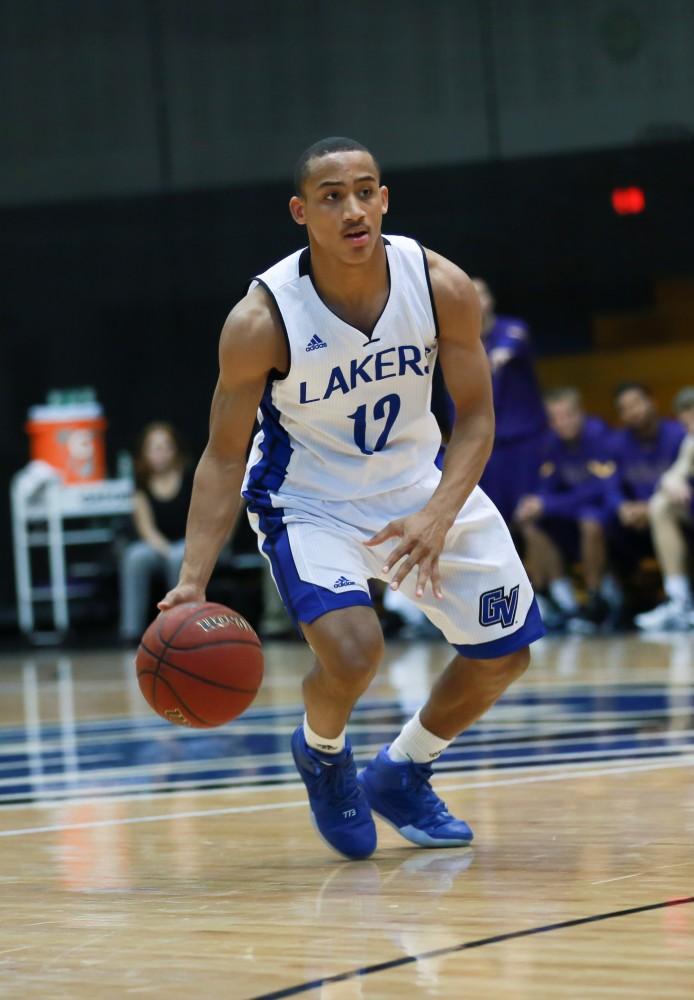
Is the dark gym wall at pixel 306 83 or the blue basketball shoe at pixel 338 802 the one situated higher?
the dark gym wall at pixel 306 83

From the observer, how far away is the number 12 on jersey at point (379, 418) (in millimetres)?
3795

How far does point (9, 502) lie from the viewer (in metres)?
12.9

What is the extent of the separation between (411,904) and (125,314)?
9927 mm

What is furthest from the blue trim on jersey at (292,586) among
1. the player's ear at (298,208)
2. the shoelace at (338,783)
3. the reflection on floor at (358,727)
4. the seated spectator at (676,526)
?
the seated spectator at (676,526)

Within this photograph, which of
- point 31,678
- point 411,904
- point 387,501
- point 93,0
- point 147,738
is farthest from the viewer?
point 93,0

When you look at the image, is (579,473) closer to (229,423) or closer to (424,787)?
(424,787)

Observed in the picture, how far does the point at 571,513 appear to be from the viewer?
399 inches

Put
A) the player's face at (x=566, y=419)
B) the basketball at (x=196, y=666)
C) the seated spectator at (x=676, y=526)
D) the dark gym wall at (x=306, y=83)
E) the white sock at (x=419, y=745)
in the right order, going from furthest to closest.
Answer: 1. the dark gym wall at (x=306, y=83)
2. the player's face at (x=566, y=419)
3. the seated spectator at (x=676, y=526)
4. the white sock at (x=419, y=745)
5. the basketball at (x=196, y=666)

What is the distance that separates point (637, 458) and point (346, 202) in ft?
21.5

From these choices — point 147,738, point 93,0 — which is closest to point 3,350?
point 93,0

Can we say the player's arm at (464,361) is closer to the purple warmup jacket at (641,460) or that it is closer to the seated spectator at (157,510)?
the purple warmup jacket at (641,460)

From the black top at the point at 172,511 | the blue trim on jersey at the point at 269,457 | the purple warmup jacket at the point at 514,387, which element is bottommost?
the black top at the point at 172,511

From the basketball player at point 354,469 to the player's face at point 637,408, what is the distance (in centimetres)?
617

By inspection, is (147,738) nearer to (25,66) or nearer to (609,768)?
(609,768)
